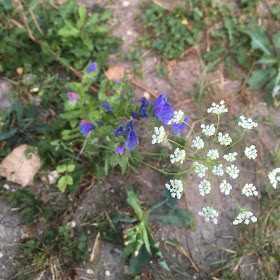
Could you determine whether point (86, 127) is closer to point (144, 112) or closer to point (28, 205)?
point (144, 112)

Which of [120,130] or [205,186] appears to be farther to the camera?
[120,130]

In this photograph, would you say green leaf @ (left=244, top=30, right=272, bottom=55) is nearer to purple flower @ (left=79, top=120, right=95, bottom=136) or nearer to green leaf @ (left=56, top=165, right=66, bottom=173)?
purple flower @ (left=79, top=120, right=95, bottom=136)

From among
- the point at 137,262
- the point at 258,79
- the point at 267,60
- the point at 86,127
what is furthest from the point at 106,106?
the point at 267,60

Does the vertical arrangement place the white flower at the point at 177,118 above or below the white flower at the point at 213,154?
above

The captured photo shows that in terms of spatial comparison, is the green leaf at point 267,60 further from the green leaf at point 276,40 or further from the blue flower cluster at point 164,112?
the blue flower cluster at point 164,112

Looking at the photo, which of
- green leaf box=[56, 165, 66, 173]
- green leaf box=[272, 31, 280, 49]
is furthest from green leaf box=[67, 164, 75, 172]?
green leaf box=[272, 31, 280, 49]

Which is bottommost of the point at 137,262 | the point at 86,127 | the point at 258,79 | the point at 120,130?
the point at 137,262

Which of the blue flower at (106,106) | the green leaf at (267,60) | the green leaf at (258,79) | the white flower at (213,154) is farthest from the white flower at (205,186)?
the green leaf at (267,60)
